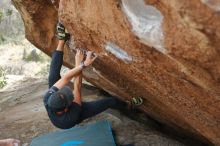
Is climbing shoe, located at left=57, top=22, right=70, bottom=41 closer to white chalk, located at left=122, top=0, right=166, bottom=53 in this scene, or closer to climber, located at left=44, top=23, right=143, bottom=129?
climber, located at left=44, top=23, right=143, bottom=129

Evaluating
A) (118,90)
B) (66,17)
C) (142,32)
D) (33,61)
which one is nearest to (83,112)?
(118,90)

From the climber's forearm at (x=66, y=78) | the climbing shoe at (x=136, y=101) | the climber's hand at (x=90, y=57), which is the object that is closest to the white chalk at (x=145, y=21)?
the climber's hand at (x=90, y=57)

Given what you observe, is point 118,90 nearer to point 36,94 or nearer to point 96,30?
point 96,30

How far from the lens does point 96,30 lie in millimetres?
4738

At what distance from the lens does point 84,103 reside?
619 centimetres

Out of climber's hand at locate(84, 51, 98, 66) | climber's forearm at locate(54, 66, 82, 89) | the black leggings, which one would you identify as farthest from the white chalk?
the black leggings

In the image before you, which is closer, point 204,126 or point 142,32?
point 142,32

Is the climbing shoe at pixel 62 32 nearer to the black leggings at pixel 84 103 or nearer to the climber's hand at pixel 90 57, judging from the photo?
Result: the black leggings at pixel 84 103

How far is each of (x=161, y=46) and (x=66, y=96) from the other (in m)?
2.08

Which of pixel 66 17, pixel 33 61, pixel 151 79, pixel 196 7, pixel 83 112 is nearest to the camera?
pixel 196 7

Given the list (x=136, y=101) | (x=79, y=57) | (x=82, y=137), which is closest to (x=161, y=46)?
(x=79, y=57)

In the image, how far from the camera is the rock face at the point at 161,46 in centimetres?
317

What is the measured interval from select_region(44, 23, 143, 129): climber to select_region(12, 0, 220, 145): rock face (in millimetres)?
230

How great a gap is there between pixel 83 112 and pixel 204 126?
1.92 meters
